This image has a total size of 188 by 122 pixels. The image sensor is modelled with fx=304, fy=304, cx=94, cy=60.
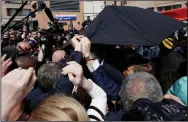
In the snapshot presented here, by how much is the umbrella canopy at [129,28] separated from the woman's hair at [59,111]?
1096 millimetres

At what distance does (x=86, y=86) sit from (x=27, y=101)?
1.60ft

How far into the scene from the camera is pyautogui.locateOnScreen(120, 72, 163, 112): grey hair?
1.38 meters

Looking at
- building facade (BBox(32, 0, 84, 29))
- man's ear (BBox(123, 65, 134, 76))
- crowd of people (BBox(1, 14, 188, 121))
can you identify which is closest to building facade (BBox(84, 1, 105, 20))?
building facade (BBox(32, 0, 84, 29))

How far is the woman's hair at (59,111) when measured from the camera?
964 millimetres

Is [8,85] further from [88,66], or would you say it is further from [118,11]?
[118,11]

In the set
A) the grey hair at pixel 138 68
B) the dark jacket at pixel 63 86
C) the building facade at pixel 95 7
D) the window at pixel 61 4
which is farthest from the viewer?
the window at pixel 61 4

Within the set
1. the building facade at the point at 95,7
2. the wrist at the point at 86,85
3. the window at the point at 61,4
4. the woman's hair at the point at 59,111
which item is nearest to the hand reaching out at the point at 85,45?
the wrist at the point at 86,85

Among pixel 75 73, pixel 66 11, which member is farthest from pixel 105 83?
pixel 66 11

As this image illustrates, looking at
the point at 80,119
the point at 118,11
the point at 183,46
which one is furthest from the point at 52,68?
the point at 183,46

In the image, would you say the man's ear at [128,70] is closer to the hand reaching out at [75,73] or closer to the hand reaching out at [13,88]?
the hand reaching out at [75,73]

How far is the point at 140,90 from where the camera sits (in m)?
1.39

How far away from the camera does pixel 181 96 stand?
1.32 metres

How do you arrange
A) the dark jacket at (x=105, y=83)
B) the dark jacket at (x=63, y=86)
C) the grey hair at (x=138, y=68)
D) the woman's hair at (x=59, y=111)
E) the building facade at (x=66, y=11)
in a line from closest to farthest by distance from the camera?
the woman's hair at (x=59, y=111) < the dark jacket at (x=63, y=86) < the dark jacket at (x=105, y=83) < the grey hair at (x=138, y=68) < the building facade at (x=66, y=11)

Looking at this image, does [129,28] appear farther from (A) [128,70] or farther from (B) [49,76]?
(B) [49,76]
